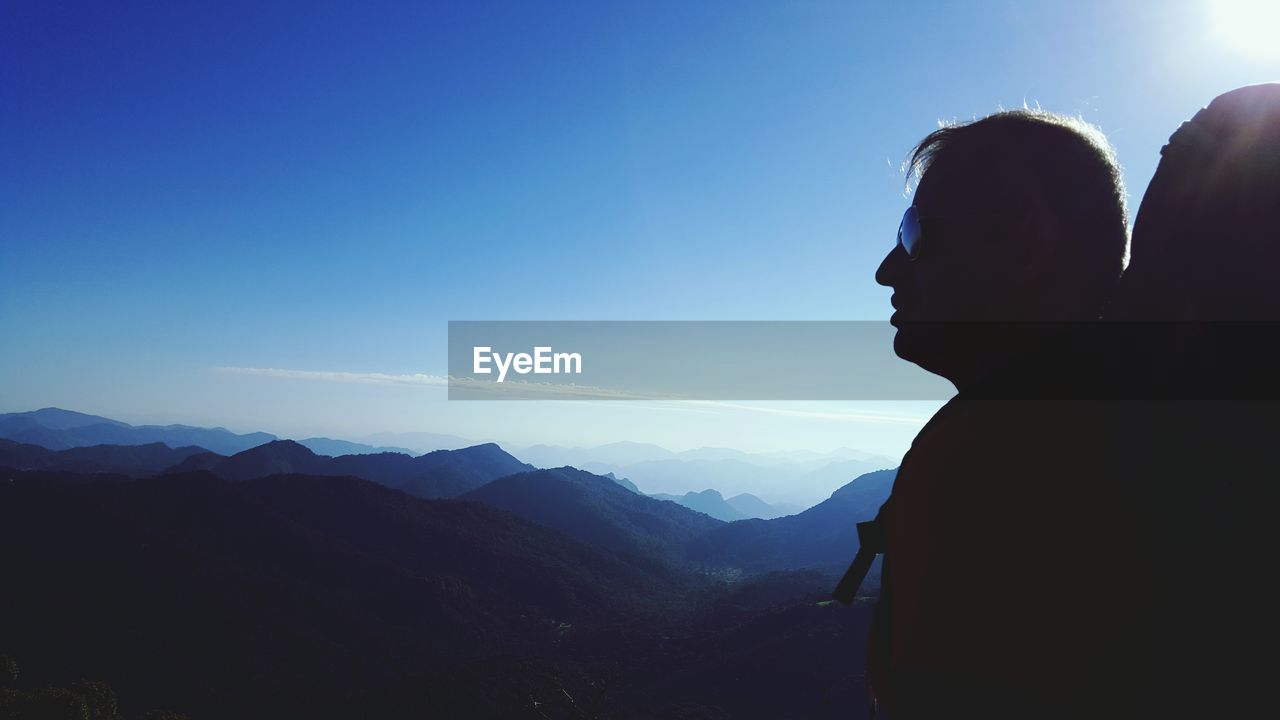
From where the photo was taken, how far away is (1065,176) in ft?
4.43

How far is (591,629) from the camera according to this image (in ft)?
370

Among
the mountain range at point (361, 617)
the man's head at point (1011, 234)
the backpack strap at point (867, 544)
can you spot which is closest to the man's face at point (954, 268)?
the man's head at point (1011, 234)

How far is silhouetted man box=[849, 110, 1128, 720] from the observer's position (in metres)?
0.86

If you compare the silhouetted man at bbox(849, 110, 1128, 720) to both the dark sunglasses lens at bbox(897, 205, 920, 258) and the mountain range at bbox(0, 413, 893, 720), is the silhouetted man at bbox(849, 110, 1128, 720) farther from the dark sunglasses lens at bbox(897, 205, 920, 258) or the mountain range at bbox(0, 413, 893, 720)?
the mountain range at bbox(0, 413, 893, 720)

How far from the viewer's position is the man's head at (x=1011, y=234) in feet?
4.16

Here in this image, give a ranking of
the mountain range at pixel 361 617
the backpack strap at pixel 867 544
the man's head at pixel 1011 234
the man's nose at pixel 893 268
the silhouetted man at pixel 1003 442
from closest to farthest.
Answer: the silhouetted man at pixel 1003 442 → the man's head at pixel 1011 234 → the backpack strap at pixel 867 544 → the man's nose at pixel 893 268 → the mountain range at pixel 361 617

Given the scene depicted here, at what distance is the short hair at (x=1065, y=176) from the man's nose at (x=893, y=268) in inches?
9.6

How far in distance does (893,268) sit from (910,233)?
0.37ft

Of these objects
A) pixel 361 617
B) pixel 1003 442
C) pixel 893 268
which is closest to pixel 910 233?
pixel 893 268

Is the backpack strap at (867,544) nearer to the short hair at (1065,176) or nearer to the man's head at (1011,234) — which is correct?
the man's head at (1011,234)

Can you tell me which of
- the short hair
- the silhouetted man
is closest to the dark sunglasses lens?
the silhouetted man

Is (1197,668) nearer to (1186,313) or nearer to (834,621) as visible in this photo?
(1186,313)

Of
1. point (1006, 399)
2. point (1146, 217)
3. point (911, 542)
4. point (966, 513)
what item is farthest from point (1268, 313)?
point (911, 542)

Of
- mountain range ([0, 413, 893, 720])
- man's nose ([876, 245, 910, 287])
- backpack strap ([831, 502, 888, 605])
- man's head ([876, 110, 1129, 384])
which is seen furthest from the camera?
mountain range ([0, 413, 893, 720])
